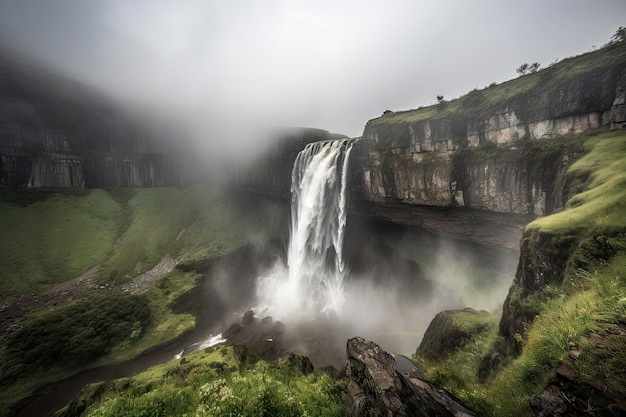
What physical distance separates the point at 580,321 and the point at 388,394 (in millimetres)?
5512

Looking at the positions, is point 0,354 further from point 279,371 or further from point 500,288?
point 500,288

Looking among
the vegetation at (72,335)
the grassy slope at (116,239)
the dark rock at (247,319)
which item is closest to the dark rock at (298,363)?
the dark rock at (247,319)

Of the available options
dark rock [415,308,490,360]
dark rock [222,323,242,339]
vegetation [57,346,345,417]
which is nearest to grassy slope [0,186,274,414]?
dark rock [222,323,242,339]

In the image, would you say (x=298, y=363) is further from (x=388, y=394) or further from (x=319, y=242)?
(x=319, y=242)

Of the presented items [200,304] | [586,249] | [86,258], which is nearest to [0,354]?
[200,304]

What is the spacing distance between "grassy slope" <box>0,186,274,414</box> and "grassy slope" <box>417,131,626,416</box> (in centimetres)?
3713

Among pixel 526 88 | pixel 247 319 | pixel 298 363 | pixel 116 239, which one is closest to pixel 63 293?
pixel 116 239

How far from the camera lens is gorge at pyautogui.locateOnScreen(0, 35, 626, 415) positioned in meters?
7.36

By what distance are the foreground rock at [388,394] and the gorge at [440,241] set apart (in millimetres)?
972

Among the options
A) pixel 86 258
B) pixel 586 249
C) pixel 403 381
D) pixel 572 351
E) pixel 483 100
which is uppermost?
pixel 483 100

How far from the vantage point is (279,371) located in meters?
12.6

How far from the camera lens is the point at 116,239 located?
203 ft

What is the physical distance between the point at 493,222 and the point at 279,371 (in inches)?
1181

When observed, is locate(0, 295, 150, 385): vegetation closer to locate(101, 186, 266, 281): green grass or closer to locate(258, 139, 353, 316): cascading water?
locate(101, 186, 266, 281): green grass
